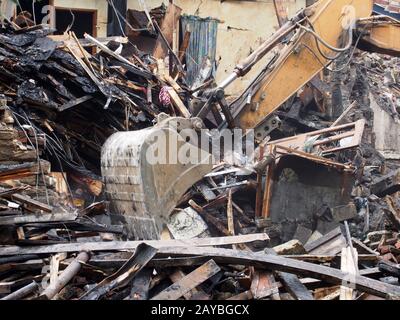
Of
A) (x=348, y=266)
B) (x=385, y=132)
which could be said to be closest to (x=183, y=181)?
(x=348, y=266)

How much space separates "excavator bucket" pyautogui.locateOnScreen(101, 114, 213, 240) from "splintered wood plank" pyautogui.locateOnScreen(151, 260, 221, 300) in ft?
5.96

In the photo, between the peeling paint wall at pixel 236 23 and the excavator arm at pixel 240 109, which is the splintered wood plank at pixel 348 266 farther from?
the peeling paint wall at pixel 236 23

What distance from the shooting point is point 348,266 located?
578cm

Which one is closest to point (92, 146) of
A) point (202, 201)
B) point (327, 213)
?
point (202, 201)

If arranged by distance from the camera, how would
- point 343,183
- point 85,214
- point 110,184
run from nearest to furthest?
point 85,214, point 110,184, point 343,183

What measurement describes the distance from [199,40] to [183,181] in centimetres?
711

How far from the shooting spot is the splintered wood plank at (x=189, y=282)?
5030 millimetres

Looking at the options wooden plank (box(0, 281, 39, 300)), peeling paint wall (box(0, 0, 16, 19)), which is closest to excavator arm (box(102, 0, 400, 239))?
wooden plank (box(0, 281, 39, 300))

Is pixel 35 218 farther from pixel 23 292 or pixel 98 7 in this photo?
pixel 98 7

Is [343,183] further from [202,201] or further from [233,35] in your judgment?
[233,35]

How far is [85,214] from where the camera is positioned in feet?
23.7

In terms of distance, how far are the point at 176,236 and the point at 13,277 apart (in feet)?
7.99

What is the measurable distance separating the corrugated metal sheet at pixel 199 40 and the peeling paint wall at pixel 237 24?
9.2 inches

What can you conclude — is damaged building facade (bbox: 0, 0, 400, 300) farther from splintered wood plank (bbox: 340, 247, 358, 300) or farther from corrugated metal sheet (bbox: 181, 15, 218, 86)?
corrugated metal sheet (bbox: 181, 15, 218, 86)
